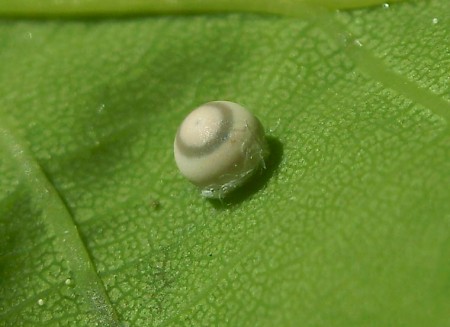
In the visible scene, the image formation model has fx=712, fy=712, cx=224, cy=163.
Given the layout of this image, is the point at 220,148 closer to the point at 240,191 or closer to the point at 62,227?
the point at 240,191

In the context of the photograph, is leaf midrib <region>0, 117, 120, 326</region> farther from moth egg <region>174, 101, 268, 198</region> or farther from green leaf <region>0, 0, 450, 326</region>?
moth egg <region>174, 101, 268, 198</region>

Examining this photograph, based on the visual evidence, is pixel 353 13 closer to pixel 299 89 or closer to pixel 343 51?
pixel 343 51

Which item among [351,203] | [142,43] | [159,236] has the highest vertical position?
[351,203]

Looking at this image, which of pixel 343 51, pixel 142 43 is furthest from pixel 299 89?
pixel 142 43

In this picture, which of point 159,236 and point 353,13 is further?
point 353,13

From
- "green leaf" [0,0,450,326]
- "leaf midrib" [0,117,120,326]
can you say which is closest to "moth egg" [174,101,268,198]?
"green leaf" [0,0,450,326]

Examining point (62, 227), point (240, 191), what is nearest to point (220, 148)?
point (240, 191)
